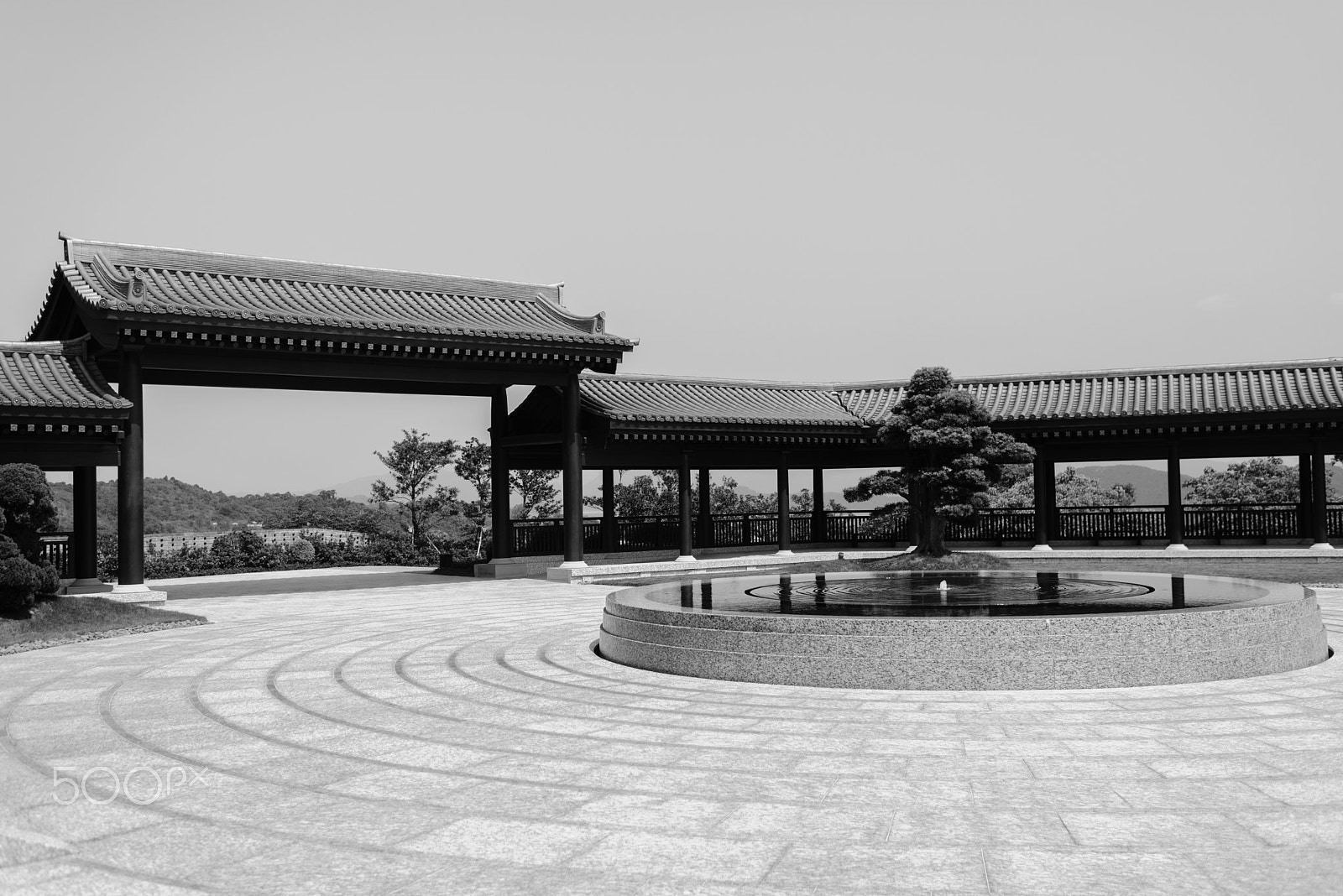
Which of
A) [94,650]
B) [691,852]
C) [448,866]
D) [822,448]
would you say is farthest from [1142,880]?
[822,448]

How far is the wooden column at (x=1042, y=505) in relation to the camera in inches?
1025

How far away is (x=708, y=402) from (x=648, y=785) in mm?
20224

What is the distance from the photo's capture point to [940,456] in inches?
939

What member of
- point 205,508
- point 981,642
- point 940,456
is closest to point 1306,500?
point 940,456

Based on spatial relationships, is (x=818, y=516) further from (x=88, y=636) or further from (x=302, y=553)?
(x=88, y=636)

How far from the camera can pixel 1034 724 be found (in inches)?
301

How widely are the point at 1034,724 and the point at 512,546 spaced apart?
57.4ft

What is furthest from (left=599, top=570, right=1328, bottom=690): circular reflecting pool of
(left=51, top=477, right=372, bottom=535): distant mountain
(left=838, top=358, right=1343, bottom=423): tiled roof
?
(left=51, top=477, right=372, bottom=535): distant mountain

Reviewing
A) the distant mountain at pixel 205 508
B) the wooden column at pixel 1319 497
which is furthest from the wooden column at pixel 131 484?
the distant mountain at pixel 205 508

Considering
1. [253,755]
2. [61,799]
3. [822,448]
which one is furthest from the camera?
[822,448]

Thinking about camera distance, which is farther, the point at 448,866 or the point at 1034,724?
the point at 1034,724

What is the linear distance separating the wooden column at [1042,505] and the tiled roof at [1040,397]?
1388 millimetres

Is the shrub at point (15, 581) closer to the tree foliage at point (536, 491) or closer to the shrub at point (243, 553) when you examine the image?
the shrub at point (243, 553)

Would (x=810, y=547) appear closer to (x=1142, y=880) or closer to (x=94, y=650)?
(x=94, y=650)
